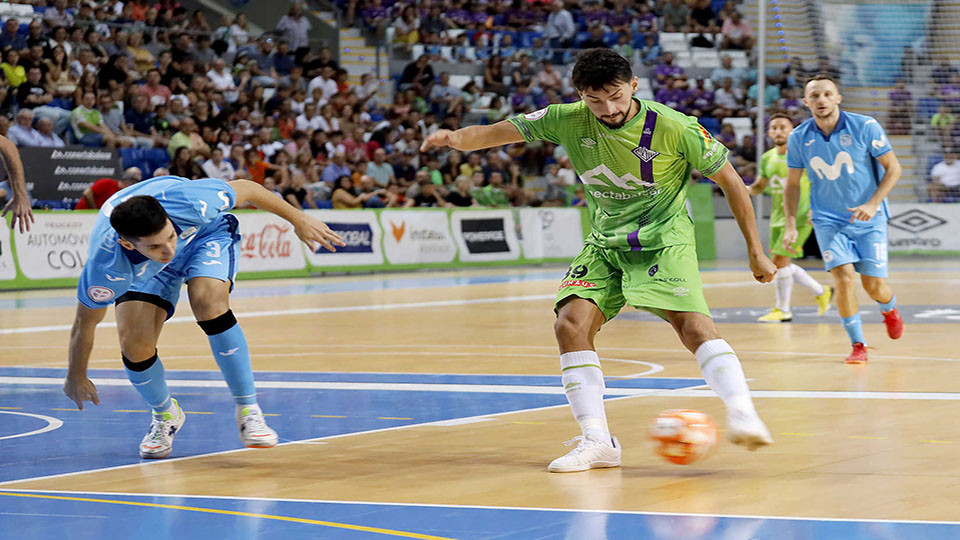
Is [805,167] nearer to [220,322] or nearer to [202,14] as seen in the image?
[220,322]

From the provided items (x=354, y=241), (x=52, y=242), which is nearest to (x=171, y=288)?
(x=52, y=242)

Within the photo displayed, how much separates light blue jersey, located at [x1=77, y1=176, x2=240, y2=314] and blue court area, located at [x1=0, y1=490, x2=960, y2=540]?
49.5 inches

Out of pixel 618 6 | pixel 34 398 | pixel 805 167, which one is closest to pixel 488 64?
pixel 618 6

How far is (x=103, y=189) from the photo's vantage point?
1928cm

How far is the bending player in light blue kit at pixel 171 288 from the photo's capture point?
629cm

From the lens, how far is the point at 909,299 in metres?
17.6

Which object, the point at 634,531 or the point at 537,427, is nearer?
the point at 634,531

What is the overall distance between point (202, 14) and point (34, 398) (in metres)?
19.4

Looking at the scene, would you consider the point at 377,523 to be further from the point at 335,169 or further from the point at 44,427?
the point at 335,169

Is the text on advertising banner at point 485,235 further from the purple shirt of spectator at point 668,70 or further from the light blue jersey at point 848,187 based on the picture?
the light blue jersey at point 848,187

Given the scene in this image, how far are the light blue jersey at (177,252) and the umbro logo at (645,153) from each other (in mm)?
2016

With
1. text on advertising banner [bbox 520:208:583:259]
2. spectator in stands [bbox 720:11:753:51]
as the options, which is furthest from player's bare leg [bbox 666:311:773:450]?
spectator in stands [bbox 720:11:753:51]

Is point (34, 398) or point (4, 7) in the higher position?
point (4, 7)

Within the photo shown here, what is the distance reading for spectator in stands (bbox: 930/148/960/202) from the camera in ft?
100
